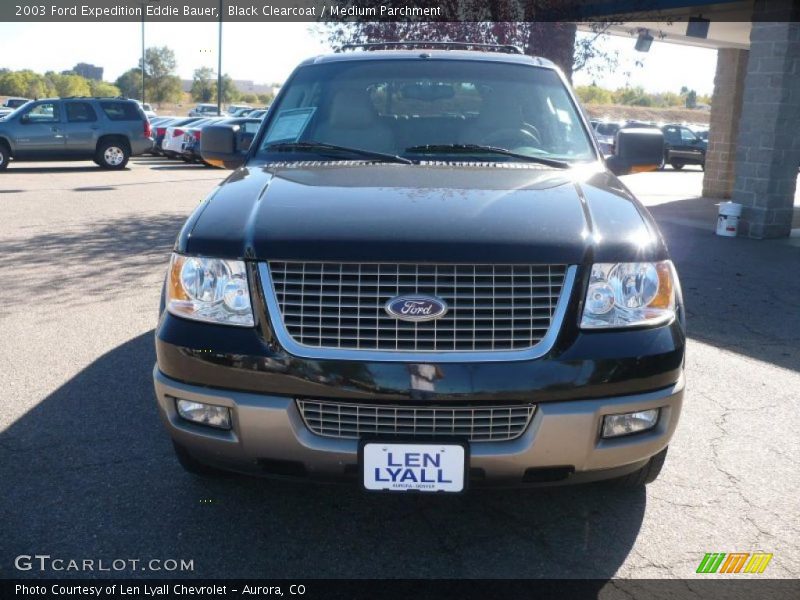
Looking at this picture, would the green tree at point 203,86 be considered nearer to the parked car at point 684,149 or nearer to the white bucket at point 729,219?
the parked car at point 684,149

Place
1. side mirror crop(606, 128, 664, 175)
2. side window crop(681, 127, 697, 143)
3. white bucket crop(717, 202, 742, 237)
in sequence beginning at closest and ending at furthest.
Answer: side mirror crop(606, 128, 664, 175)
white bucket crop(717, 202, 742, 237)
side window crop(681, 127, 697, 143)

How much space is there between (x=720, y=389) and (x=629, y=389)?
2.47 meters

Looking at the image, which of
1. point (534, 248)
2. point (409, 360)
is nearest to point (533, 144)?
point (534, 248)

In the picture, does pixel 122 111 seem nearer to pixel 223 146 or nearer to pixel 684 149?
pixel 684 149

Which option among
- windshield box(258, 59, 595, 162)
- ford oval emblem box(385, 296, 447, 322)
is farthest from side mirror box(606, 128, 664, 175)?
ford oval emblem box(385, 296, 447, 322)

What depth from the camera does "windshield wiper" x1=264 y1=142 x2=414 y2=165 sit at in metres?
3.92

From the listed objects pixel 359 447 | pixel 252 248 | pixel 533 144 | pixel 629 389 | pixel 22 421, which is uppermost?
pixel 533 144

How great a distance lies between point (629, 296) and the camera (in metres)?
2.95

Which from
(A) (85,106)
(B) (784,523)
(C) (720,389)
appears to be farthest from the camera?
(A) (85,106)

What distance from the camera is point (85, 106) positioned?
2269 centimetres

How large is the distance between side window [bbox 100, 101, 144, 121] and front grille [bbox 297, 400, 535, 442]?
2189 centimetres

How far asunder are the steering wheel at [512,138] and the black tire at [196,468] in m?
1.99

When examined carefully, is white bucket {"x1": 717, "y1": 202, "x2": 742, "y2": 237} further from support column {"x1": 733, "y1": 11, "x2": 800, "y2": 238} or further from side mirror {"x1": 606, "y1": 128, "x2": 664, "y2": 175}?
side mirror {"x1": 606, "y1": 128, "x2": 664, "y2": 175}

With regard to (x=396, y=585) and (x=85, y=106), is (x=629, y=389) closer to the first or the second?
(x=396, y=585)
